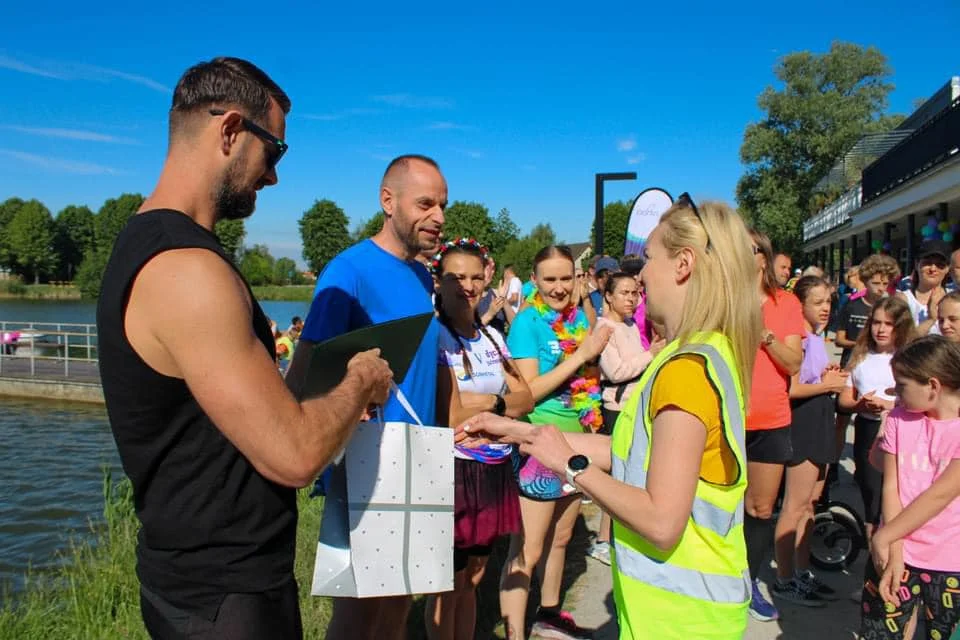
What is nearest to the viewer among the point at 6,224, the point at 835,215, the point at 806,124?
the point at 835,215

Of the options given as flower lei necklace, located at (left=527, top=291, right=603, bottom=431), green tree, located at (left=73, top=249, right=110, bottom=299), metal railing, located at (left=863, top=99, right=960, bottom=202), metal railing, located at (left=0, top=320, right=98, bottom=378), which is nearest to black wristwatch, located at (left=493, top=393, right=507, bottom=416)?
flower lei necklace, located at (left=527, top=291, right=603, bottom=431)

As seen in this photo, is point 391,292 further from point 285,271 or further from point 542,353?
point 285,271

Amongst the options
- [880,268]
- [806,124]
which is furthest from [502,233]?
[880,268]

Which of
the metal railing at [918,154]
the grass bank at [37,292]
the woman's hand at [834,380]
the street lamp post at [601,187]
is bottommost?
the woman's hand at [834,380]

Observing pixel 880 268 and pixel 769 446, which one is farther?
pixel 880 268

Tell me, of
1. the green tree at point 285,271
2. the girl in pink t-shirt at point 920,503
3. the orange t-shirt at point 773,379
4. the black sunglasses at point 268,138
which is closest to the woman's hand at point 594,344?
the orange t-shirt at point 773,379

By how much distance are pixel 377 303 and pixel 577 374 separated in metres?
1.78

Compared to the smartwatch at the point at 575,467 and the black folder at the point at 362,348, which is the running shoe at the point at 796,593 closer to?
the smartwatch at the point at 575,467

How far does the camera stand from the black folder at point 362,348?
1850 mm

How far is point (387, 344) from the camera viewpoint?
208cm

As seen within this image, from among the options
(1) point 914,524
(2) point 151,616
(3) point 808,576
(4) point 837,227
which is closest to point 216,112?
(2) point 151,616

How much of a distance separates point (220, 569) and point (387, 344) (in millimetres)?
760

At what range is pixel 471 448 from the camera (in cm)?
323

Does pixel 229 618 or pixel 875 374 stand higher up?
pixel 875 374
